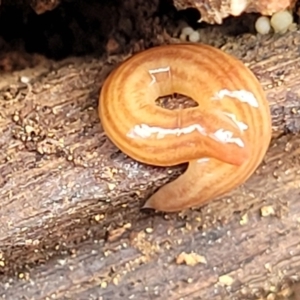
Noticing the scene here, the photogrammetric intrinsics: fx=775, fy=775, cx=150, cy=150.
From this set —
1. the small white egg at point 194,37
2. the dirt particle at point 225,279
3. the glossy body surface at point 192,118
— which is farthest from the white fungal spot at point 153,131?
the dirt particle at point 225,279

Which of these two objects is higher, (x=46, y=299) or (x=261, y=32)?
(x=261, y=32)

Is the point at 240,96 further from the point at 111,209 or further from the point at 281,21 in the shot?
the point at 111,209

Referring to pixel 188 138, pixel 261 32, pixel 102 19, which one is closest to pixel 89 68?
pixel 102 19

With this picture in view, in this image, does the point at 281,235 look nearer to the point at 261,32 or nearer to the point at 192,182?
the point at 192,182

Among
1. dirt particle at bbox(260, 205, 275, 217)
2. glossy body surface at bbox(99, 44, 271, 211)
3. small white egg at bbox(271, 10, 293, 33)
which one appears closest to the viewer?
glossy body surface at bbox(99, 44, 271, 211)

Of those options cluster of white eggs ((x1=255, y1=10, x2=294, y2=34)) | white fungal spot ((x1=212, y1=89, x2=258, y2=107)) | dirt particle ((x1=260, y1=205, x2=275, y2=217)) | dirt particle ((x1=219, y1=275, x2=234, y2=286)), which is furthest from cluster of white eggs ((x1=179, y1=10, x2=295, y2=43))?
dirt particle ((x1=219, y1=275, x2=234, y2=286))

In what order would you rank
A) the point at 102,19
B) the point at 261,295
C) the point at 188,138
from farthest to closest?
the point at 261,295 < the point at 102,19 < the point at 188,138

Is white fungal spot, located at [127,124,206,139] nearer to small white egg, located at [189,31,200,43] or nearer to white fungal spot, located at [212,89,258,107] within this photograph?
white fungal spot, located at [212,89,258,107]

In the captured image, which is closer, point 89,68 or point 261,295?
point 89,68
